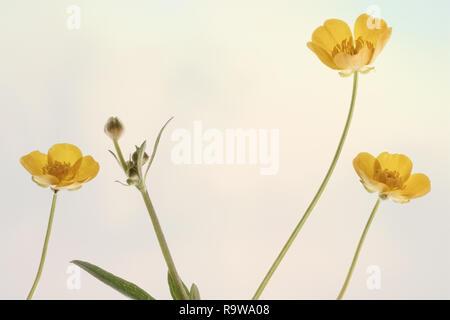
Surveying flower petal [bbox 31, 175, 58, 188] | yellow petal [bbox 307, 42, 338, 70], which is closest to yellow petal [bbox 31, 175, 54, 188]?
flower petal [bbox 31, 175, 58, 188]

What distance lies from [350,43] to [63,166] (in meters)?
0.26

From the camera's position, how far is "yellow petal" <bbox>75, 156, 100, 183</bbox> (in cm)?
46

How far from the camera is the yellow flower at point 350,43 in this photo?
453 mm

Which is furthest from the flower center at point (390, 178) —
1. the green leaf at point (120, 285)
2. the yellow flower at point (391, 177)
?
the green leaf at point (120, 285)

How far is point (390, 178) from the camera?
1.53 feet

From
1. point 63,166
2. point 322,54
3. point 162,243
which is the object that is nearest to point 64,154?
point 63,166

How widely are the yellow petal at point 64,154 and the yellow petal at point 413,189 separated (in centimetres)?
26

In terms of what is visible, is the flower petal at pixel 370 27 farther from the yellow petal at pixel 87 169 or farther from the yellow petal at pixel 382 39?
the yellow petal at pixel 87 169

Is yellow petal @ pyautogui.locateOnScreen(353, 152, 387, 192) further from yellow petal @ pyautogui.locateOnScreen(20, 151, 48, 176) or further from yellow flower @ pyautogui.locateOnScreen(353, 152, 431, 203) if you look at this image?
yellow petal @ pyautogui.locateOnScreen(20, 151, 48, 176)
